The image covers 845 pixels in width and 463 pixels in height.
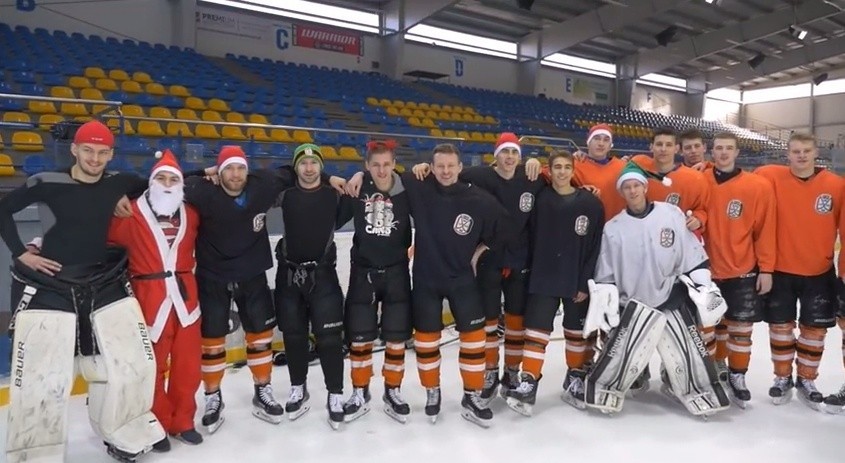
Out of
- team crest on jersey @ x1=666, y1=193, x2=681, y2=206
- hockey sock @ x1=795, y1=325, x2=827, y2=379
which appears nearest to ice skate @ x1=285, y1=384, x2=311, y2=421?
team crest on jersey @ x1=666, y1=193, x2=681, y2=206

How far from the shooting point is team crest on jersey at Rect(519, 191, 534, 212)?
3.83m

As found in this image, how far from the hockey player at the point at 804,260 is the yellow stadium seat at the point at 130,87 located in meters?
9.50

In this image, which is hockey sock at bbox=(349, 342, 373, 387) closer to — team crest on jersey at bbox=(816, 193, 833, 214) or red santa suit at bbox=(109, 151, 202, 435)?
red santa suit at bbox=(109, 151, 202, 435)

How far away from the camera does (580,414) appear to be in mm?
3836

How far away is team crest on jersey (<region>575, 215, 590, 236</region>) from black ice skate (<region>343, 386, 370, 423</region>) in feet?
5.41

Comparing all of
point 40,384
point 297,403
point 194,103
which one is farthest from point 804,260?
point 194,103

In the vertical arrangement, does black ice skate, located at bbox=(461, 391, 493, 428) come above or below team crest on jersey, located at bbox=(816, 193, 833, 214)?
below

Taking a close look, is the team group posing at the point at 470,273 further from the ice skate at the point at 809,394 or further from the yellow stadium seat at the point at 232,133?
the yellow stadium seat at the point at 232,133

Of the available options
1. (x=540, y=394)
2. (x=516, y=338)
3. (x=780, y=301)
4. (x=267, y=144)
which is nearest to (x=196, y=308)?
(x=516, y=338)

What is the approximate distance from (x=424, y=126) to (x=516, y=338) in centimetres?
1020

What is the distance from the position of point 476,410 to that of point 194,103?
28.1ft

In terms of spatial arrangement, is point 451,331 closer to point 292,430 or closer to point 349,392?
point 349,392

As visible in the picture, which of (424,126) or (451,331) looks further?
(424,126)

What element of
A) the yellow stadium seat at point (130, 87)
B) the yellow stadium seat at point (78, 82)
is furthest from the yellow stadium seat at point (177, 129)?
the yellow stadium seat at point (78, 82)
